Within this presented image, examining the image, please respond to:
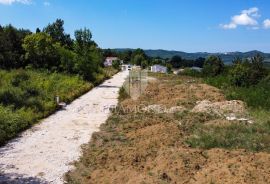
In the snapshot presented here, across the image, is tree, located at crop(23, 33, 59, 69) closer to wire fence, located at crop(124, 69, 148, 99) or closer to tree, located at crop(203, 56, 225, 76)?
wire fence, located at crop(124, 69, 148, 99)

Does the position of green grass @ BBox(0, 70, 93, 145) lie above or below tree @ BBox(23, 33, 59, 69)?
below

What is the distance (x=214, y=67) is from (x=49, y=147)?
44.8 meters

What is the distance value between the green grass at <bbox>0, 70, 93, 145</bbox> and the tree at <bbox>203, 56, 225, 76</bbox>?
2711 cm

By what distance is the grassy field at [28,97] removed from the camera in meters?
14.2

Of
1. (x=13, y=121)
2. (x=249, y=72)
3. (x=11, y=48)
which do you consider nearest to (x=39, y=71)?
(x=11, y=48)

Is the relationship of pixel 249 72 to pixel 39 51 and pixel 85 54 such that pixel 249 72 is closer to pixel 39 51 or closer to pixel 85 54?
pixel 85 54

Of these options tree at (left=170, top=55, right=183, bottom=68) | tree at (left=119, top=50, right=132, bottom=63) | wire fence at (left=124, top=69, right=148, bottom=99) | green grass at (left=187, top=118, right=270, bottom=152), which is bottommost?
tree at (left=170, top=55, right=183, bottom=68)

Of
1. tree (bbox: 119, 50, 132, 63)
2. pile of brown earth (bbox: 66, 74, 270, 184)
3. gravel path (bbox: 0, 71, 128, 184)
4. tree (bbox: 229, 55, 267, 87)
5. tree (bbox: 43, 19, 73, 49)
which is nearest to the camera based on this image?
pile of brown earth (bbox: 66, 74, 270, 184)

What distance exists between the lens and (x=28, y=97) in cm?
1930

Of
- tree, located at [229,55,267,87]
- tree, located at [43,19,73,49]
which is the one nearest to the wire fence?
tree, located at [229,55,267,87]

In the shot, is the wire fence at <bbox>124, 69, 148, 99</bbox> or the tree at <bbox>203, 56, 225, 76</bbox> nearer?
the wire fence at <bbox>124, 69, 148, 99</bbox>

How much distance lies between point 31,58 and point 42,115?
1834cm

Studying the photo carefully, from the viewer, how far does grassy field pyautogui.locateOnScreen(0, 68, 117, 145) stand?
46.5ft

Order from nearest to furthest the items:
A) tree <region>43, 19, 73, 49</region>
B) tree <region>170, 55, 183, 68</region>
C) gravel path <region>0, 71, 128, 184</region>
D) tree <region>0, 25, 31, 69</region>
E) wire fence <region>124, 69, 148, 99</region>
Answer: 1. gravel path <region>0, 71, 128, 184</region>
2. wire fence <region>124, 69, 148, 99</region>
3. tree <region>0, 25, 31, 69</region>
4. tree <region>43, 19, 73, 49</region>
5. tree <region>170, 55, 183, 68</region>
